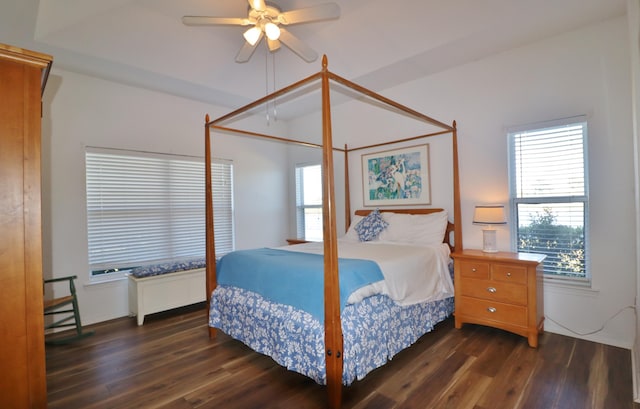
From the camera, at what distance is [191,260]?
4.06 meters

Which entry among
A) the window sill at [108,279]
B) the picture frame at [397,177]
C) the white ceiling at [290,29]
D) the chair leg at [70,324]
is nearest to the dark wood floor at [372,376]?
the chair leg at [70,324]

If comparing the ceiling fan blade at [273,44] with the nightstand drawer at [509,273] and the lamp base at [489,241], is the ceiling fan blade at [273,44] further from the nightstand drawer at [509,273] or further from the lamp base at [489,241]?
the nightstand drawer at [509,273]

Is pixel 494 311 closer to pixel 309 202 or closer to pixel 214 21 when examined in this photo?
pixel 309 202

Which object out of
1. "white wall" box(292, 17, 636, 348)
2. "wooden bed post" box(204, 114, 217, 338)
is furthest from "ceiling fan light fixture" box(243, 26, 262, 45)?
"white wall" box(292, 17, 636, 348)

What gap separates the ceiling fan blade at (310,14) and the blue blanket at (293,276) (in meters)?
1.85

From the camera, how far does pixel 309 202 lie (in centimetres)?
525

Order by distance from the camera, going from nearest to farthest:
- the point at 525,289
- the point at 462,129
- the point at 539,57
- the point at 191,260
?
the point at 525,289, the point at 539,57, the point at 462,129, the point at 191,260

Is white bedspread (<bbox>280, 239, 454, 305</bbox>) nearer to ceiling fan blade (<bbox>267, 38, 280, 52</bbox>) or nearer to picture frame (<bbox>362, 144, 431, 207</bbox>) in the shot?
picture frame (<bbox>362, 144, 431, 207</bbox>)

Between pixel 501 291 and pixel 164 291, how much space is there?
3474 mm

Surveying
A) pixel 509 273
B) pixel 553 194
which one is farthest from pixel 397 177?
pixel 509 273

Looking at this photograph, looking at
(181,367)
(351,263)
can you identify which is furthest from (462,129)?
(181,367)

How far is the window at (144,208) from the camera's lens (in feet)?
11.5

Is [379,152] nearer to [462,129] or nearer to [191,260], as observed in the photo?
[462,129]

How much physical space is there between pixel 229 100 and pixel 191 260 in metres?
2.23
